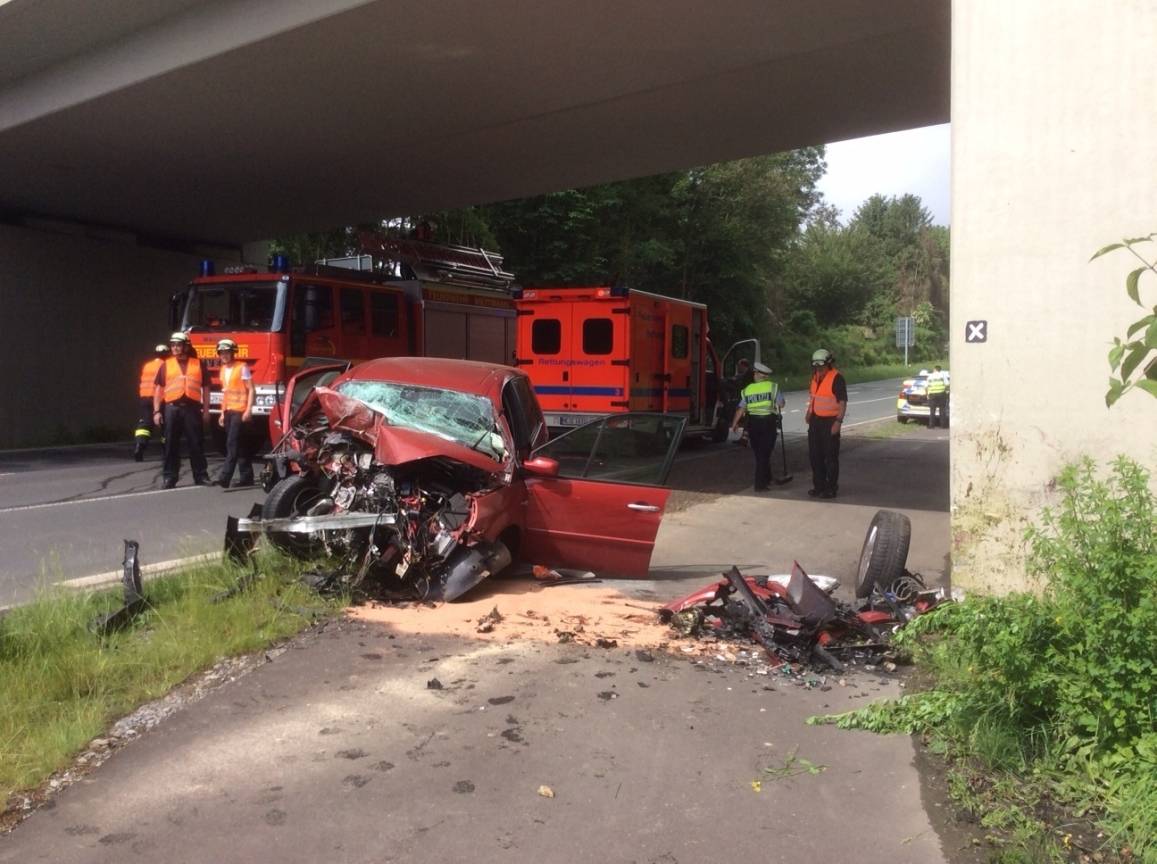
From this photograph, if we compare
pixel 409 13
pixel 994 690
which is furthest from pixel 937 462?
pixel 994 690

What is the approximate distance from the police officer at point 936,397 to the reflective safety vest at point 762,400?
13.2 m

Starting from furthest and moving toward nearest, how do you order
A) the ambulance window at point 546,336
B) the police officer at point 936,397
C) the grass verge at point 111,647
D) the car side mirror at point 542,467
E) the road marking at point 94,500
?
1. the police officer at point 936,397
2. the ambulance window at point 546,336
3. the road marking at point 94,500
4. the car side mirror at point 542,467
5. the grass verge at point 111,647

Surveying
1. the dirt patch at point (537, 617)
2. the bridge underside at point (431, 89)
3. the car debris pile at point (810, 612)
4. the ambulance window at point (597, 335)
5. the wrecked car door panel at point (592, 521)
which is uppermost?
the bridge underside at point (431, 89)

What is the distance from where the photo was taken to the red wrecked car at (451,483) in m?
6.19

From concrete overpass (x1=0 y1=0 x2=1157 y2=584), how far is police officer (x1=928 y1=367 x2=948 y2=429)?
10.5 metres

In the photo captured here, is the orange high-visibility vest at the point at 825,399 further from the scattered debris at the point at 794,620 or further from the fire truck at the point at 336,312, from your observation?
the fire truck at the point at 336,312

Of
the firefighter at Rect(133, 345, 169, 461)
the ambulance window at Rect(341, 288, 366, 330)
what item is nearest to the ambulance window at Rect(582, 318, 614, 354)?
the ambulance window at Rect(341, 288, 366, 330)

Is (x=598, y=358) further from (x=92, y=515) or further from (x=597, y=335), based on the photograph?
(x=92, y=515)

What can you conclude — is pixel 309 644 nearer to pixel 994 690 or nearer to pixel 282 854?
pixel 282 854

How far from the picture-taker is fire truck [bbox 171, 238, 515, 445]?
13.4 m

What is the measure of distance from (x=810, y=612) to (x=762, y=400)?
6801mm

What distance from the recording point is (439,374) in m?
7.33

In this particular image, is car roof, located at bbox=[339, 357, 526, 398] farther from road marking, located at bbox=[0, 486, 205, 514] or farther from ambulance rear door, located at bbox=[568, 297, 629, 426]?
ambulance rear door, located at bbox=[568, 297, 629, 426]

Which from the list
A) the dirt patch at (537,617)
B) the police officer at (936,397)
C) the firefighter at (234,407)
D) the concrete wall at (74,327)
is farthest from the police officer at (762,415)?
the concrete wall at (74,327)
